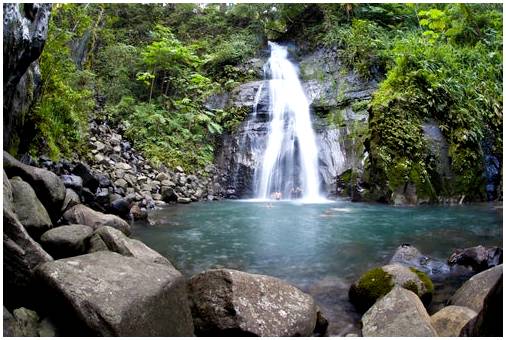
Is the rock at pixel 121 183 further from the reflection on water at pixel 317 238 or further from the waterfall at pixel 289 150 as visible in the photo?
the waterfall at pixel 289 150

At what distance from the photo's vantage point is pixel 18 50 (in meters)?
4.77

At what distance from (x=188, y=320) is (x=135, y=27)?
2129 centimetres

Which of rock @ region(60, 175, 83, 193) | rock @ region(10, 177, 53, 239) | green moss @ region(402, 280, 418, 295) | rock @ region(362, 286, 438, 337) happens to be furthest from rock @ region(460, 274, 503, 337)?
rock @ region(60, 175, 83, 193)

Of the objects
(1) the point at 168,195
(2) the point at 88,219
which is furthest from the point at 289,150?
(2) the point at 88,219

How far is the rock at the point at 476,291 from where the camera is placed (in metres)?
3.88

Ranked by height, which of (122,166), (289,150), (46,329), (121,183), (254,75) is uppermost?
(254,75)

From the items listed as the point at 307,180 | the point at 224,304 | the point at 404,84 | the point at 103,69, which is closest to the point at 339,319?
the point at 224,304

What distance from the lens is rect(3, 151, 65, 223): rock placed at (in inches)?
214

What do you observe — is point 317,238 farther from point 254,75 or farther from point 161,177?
point 254,75

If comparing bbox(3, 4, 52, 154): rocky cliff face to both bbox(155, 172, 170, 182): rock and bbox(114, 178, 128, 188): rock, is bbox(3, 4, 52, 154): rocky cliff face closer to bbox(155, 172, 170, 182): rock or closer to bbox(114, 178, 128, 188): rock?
bbox(114, 178, 128, 188): rock

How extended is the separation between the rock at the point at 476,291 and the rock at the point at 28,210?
173 inches

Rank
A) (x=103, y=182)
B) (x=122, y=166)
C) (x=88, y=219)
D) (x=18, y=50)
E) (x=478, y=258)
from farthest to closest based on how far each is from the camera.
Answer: (x=122, y=166) < (x=103, y=182) < (x=88, y=219) < (x=478, y=258) < (x=18, y=50)

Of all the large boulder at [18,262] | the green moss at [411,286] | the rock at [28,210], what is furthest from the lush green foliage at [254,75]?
the green moss at [411,286]

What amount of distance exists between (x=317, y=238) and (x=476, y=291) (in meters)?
3.76
